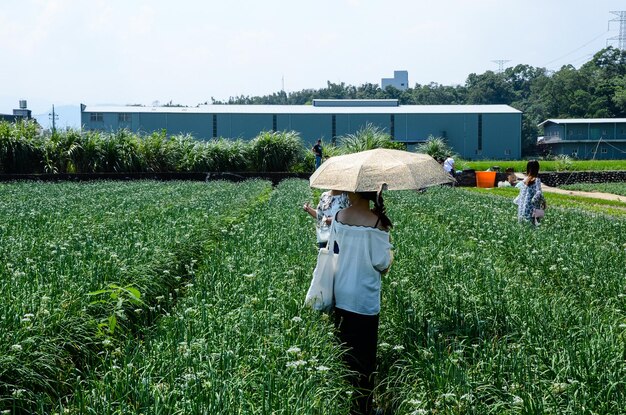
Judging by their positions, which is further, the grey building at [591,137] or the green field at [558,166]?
the grey building at [591,137]

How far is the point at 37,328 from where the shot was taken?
5246 millimetres

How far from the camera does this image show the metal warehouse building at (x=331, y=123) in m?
58.4

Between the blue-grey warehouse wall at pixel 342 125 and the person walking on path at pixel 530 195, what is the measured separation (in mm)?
46792

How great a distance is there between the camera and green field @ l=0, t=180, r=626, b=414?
170 inches

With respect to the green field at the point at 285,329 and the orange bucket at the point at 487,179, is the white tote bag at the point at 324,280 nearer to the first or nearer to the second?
the green field at the point at 285,329

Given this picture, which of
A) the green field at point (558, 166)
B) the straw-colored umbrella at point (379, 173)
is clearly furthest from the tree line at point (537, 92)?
the straw-colored umbrella at point (379, 173)

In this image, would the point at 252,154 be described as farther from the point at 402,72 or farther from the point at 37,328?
the point at 402,72

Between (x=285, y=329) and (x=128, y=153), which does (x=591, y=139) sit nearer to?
(x=128, y=153)

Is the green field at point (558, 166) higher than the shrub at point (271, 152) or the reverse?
the reverse

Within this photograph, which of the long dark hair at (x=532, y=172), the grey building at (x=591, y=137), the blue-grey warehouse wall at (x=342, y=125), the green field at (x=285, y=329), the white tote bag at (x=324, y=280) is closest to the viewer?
the green field at (x=285, y=329)

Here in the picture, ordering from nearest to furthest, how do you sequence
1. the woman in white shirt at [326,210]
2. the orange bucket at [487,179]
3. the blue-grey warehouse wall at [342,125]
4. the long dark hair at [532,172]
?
the woman in white shirt at [326,210]
the long dark hair at [532,172]
the orange bucket at [487,179]
the blue-grey warehouse wall at [342,125]

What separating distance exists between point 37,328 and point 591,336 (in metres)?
3.95

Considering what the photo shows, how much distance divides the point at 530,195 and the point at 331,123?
48391 mm

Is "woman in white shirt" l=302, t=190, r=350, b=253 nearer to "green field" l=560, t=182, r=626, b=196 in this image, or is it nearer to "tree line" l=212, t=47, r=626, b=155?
"green field" l=560, t=182, r=626, b=196
